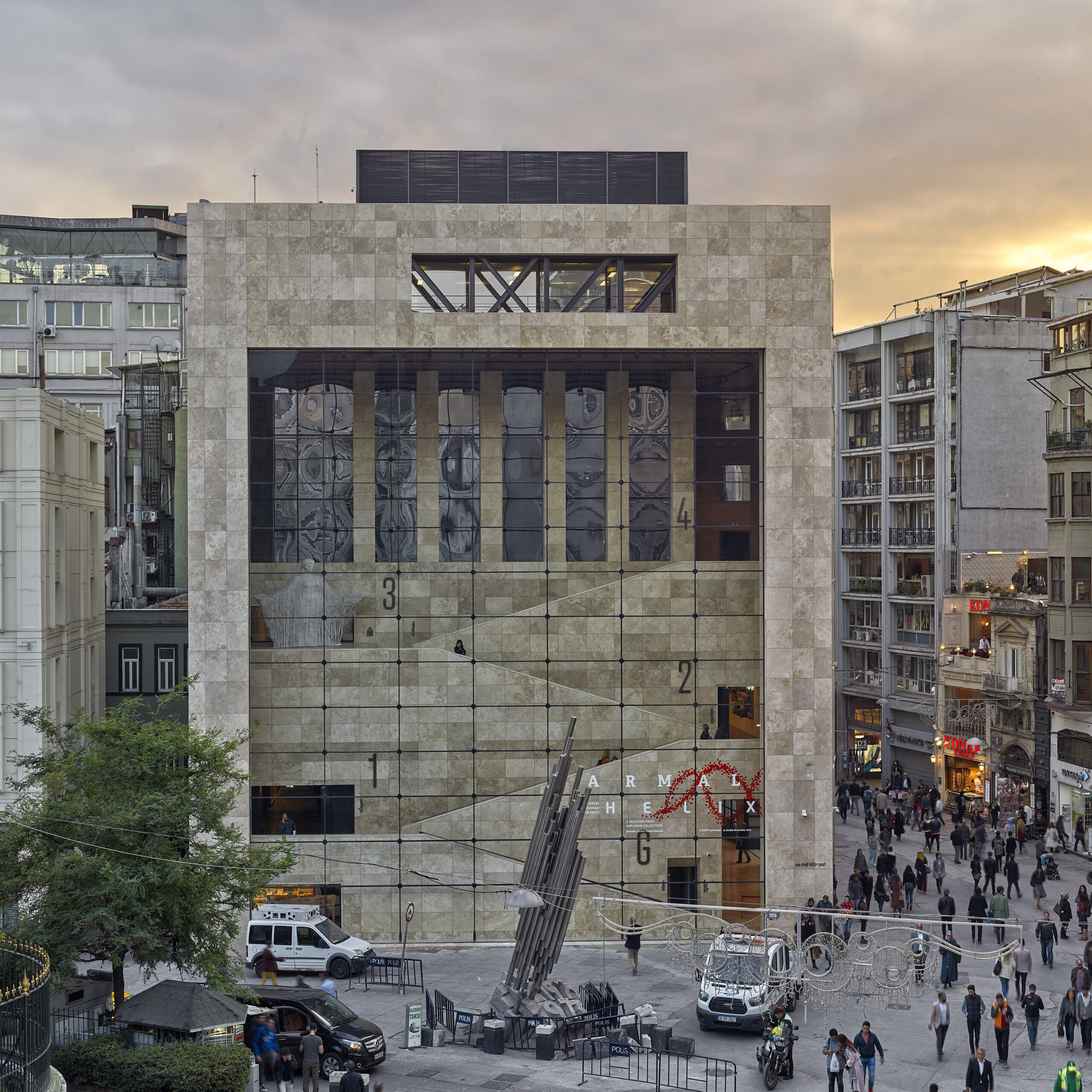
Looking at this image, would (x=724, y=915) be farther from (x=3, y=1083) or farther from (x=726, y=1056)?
(x=3, y=1083)

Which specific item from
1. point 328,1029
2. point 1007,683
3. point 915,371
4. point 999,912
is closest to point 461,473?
point 328,1029

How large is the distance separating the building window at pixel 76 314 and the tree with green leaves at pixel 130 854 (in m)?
54.8

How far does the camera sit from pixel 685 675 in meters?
38.4

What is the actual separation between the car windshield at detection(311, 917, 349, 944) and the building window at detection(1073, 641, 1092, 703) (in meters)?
28.0

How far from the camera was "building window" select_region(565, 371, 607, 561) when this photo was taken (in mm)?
39594

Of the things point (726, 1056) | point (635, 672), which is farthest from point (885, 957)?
point (635, 672)

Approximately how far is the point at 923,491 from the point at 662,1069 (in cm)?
4354

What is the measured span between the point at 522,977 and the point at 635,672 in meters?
12.0

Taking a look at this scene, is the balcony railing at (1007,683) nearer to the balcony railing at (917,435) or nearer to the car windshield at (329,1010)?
the balcony railing at (917,435)

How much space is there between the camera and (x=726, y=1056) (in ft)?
89.0

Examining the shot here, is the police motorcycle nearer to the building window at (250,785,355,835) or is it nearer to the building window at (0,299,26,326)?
the building window at (250,785,355,835)

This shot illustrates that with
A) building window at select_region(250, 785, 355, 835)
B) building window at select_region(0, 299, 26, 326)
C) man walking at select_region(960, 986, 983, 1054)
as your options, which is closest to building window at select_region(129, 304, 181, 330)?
building window at select_region(0, 299, 26, 326)

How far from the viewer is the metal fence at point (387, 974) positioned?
1281 inches

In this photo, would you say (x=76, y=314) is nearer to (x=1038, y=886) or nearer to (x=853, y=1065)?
(x=1038, y=886)
